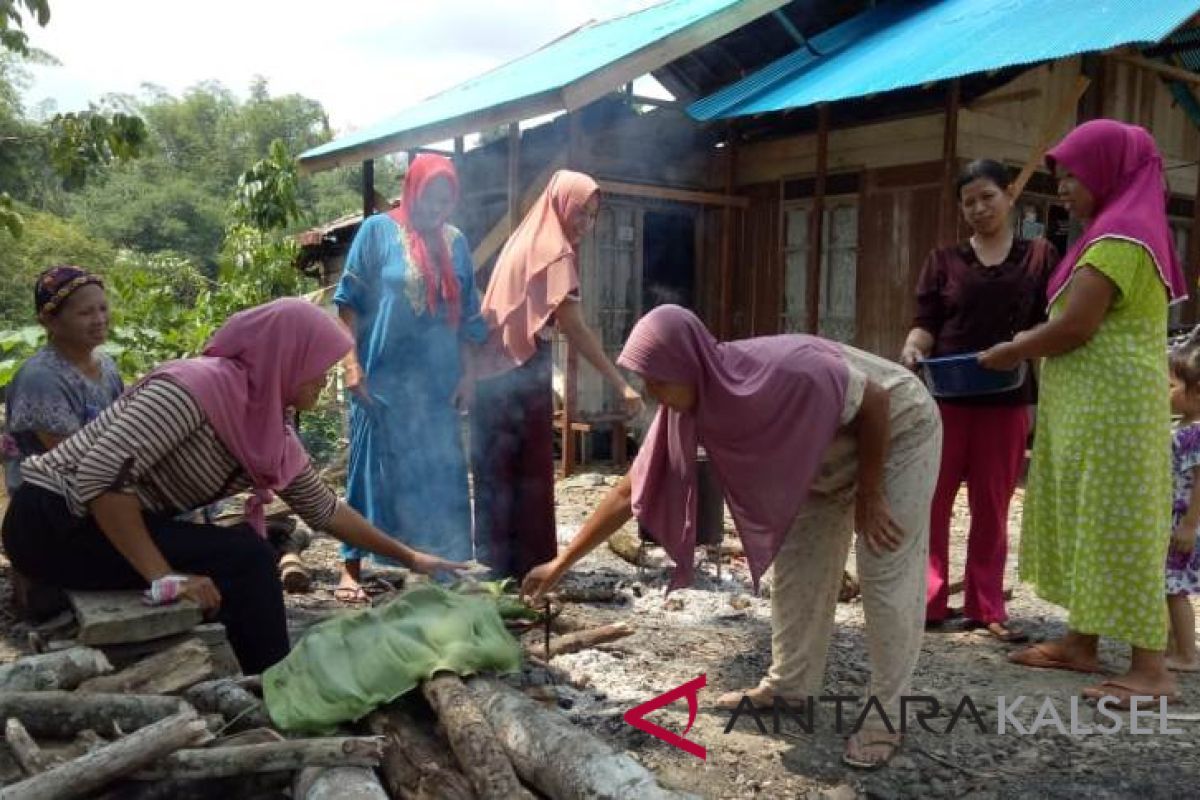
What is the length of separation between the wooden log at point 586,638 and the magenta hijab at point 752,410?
1081 millimetres

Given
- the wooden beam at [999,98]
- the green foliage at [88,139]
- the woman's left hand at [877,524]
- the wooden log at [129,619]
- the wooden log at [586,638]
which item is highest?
the wooden beam at [999,98]

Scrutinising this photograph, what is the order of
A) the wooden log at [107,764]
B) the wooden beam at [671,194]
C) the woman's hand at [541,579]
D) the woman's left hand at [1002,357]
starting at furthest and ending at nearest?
the wooden beam at [671,194], the woman's left hand at [1002,357], the woman's hand at [541,579], the wooden log at [107,764]

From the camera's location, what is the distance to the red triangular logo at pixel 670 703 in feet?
9.34

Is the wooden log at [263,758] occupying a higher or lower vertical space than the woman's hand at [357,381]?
lower

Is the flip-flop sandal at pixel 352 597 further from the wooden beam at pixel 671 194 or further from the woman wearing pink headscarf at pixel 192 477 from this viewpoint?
the wooden beam at pixel 671 194

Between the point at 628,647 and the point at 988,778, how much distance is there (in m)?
1.43

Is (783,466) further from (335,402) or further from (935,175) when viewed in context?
(335,402)

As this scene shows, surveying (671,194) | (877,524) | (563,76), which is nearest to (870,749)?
(877,524)

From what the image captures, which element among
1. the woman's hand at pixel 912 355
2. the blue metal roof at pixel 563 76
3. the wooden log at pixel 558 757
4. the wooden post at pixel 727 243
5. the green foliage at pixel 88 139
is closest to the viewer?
the wooden log at pixel 558 757

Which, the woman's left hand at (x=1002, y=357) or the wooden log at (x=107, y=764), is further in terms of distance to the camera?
the woman's left hand at (x=1002, y=357)

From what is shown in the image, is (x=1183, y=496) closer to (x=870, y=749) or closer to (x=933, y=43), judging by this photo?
(x=870, y=749)

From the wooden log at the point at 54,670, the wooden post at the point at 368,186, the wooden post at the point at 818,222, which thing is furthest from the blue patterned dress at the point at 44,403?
the wooden post at the point at 818,222

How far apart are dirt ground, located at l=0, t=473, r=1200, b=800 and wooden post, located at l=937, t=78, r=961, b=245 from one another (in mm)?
3109

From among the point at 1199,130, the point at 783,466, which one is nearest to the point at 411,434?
the point at 783,466
